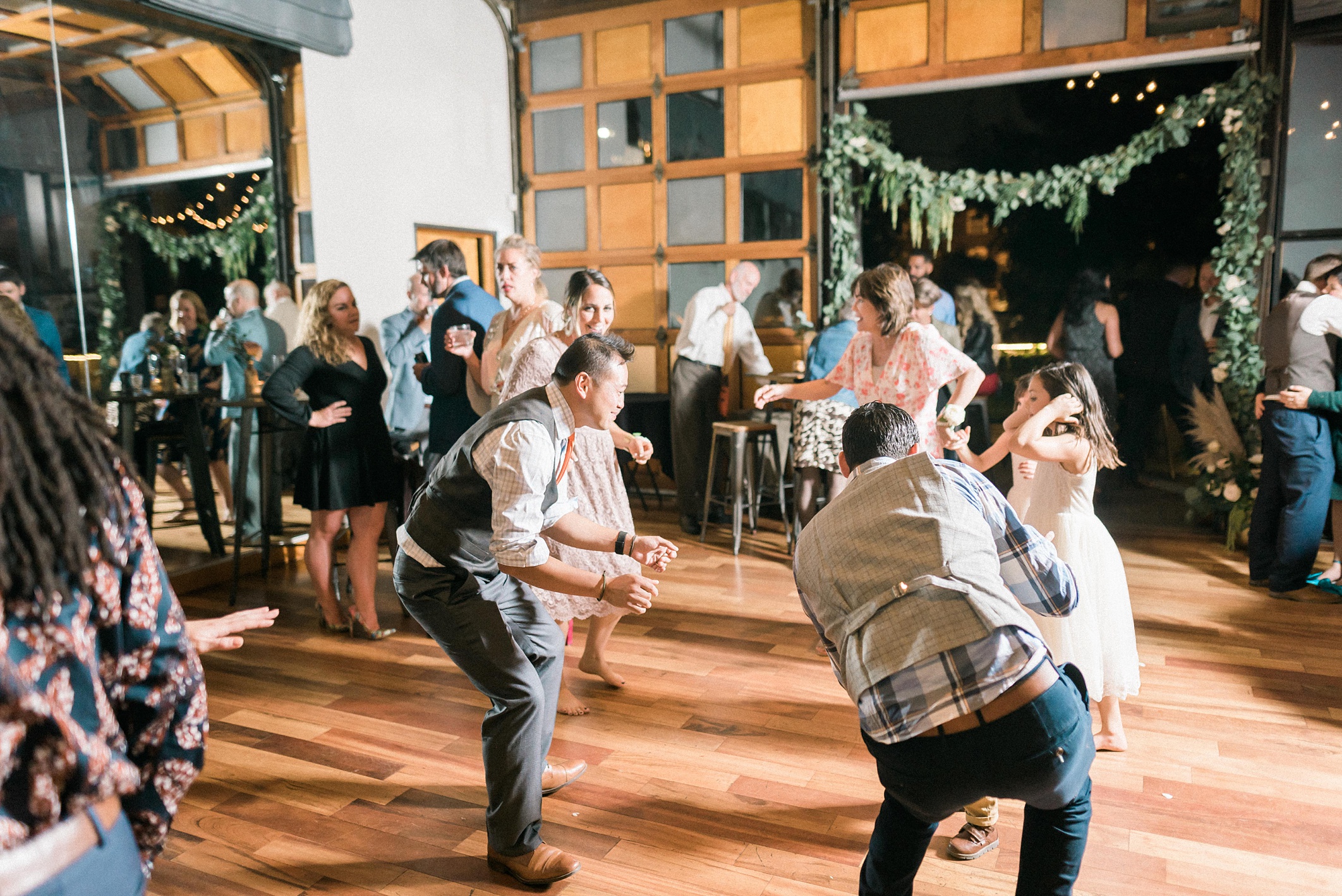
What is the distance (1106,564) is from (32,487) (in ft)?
8.96

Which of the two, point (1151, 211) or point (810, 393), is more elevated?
point (1151, 211)

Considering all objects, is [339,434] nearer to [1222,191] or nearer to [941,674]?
[941,674]

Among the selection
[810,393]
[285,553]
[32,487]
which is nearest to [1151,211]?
[810,393]

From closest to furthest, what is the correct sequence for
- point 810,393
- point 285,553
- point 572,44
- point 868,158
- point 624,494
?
point 624,494
point 810,393
point 285,553
point 868,158
point 572,44

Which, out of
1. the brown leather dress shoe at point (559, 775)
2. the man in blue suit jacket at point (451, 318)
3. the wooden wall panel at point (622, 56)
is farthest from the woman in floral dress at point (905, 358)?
the wooden wall panel at point (622, 56)

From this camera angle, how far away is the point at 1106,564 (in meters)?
2.81

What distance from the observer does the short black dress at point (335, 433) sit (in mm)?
3840

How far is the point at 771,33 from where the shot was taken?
251 inches

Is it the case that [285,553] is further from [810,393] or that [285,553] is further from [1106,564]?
[1106,564]

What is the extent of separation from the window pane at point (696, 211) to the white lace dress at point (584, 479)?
381 centimetres

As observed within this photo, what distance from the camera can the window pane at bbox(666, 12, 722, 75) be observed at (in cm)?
652

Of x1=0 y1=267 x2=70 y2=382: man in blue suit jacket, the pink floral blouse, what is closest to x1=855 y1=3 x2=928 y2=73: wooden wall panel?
the pink floral blouse

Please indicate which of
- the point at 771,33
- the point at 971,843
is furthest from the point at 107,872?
the point at 771,33

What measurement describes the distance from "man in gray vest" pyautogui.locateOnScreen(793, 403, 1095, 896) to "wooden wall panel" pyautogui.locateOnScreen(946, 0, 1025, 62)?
5062 millimetres
